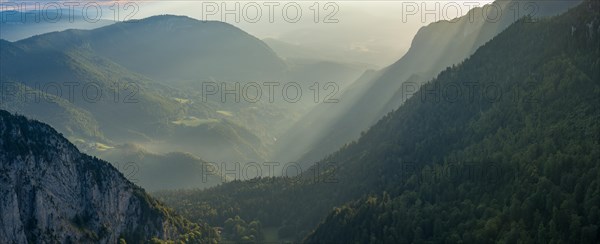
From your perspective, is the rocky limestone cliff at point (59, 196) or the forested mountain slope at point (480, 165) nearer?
the rocky limestone cliff at point (59, 196)

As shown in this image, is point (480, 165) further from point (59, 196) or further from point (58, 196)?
point (58, 196)

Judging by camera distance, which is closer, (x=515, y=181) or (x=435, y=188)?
(x=515, y=181)

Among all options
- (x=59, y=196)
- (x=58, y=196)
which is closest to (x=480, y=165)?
(x=59, y=196)

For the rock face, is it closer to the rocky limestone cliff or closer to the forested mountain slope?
the rocky limestone cliff

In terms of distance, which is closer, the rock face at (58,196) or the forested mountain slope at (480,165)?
the rock face at (58,196)

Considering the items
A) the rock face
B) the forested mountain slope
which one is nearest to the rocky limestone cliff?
the rock face

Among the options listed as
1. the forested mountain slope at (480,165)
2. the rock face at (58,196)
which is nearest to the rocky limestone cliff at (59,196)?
the rock face at (58,196)

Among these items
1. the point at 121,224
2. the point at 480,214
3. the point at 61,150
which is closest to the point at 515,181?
the point at 480,214

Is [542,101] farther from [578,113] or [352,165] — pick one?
[352,165]

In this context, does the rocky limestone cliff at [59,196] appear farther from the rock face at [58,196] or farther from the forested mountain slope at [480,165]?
the forested mountain slope at [480,165]
